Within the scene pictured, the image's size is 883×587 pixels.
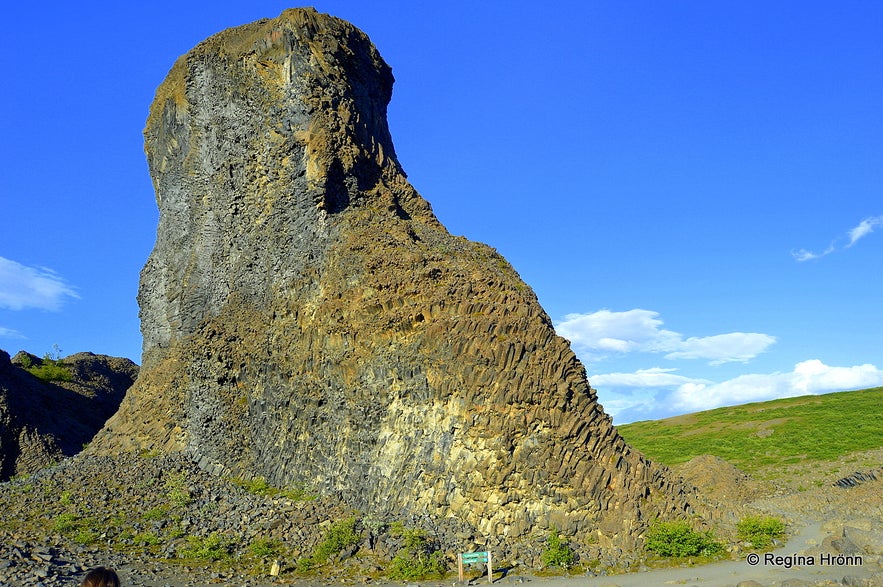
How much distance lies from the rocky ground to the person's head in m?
20.0

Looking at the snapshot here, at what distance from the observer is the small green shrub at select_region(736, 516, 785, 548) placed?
29.1 metres

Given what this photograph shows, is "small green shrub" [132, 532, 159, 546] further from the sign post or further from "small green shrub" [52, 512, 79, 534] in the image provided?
the sign post

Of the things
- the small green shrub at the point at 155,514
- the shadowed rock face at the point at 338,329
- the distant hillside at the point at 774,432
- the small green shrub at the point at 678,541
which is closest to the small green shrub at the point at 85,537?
the small green shrub at the point at 155,514

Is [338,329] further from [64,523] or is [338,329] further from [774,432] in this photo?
[774,432]

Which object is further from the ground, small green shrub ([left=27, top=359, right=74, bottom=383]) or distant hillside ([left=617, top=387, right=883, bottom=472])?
small green shrub ([left=27, top=359, right=74, bottom=383])

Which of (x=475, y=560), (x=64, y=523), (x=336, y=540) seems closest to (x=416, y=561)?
(x=475, y=560)

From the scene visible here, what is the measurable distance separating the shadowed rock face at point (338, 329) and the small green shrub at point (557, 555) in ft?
3.11

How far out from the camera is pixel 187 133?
4519cm

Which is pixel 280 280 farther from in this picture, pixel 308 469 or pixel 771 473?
pixel 771 473

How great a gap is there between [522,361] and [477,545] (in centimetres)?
804

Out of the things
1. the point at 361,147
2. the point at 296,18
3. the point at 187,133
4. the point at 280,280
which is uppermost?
the point at 296,18

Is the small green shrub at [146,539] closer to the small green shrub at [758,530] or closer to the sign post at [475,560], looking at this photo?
the sign post at [475,560]

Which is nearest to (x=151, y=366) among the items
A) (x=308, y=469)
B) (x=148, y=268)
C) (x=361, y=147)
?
(x=148, y=268)

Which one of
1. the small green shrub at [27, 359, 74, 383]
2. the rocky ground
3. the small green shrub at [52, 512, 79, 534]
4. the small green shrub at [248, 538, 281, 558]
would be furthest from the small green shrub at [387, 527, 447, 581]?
the small green shrub at [27, 359, 74, 383]
